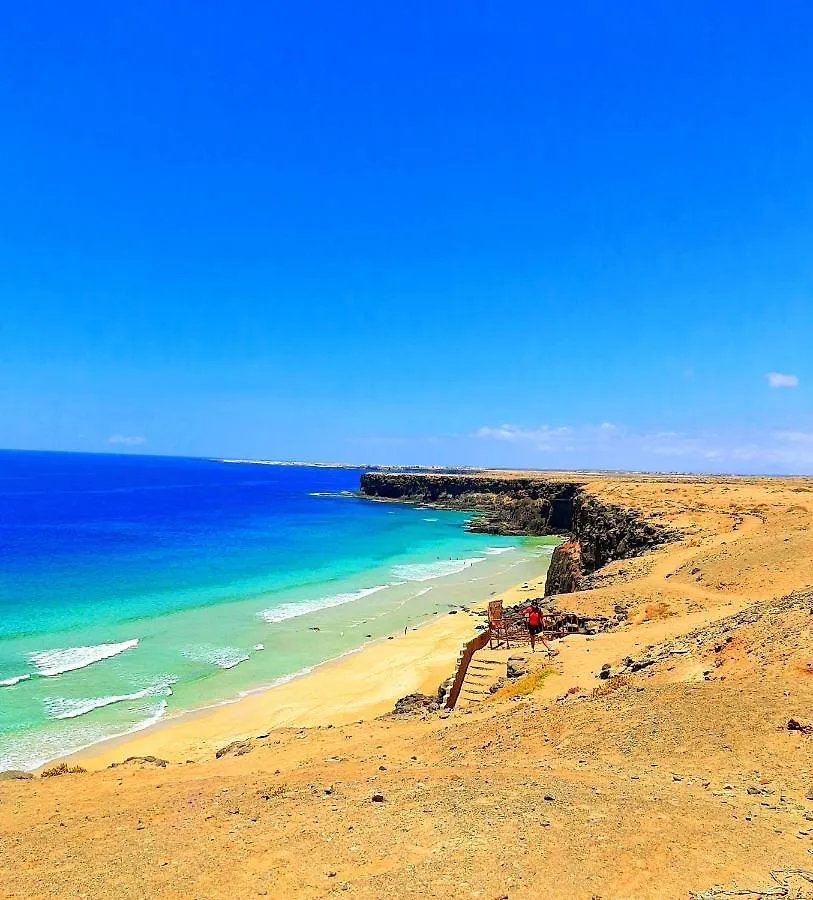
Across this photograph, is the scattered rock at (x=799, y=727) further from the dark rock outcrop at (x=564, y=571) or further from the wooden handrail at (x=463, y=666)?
the dark rock outcrop at (x=564, y=571)

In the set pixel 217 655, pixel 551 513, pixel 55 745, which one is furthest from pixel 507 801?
pixel 551 513

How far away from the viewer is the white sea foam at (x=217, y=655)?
1053 inches

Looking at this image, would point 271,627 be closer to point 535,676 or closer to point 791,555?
point 535,676

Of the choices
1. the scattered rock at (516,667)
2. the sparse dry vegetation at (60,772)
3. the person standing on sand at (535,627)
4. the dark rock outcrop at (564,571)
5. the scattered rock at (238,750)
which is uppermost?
the person standing on sand at (535,627)

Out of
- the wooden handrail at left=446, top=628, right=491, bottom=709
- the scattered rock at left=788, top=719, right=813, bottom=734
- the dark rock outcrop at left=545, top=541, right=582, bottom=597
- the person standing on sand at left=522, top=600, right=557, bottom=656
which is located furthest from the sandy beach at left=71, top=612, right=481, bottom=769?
the scattered rock at left=788, top=719, right=813, bottom=734

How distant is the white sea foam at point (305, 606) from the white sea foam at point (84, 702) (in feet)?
34.1

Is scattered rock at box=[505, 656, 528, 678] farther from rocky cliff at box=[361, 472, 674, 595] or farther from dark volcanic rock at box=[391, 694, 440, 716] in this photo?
rocky cliff at box=[361, 472, 674, 595]

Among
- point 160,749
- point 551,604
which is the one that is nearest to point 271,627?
point 160,749

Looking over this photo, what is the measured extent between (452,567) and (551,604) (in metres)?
32.0

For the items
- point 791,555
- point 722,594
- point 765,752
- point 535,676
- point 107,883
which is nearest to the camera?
Result: point 107,883

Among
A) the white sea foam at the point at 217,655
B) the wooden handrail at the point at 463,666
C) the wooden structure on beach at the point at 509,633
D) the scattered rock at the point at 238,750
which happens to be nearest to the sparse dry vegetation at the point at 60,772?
the scattered rock at the point at 238,750

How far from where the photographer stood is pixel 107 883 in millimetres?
7691

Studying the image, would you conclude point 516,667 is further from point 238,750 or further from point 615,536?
point 615,536

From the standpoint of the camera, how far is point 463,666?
16891 mm
